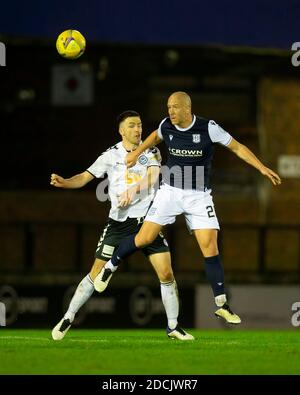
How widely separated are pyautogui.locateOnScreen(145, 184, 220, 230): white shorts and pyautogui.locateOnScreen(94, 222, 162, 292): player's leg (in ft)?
0.27

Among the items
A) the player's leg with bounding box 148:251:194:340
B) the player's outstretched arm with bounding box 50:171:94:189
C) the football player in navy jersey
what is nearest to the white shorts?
the football player in navy jersey

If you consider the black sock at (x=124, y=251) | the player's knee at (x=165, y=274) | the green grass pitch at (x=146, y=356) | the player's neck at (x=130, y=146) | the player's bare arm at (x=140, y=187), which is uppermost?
the player's neck at (x=130, y=146)

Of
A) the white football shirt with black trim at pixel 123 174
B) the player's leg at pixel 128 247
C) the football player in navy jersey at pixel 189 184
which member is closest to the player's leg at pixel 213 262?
the football player in navy jersey at pixel 189 184

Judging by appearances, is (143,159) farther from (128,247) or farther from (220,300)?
(220,300)

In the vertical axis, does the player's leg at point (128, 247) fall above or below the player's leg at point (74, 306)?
above

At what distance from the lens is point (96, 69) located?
22.0 meters

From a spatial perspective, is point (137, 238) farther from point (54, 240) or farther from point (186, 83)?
point (186, 83)

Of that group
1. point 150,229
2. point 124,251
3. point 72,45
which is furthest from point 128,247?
point 72,45

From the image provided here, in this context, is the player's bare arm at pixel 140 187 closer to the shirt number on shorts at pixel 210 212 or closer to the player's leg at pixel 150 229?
the player's leg at pixel 150 229

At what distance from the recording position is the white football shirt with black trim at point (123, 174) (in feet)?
34.4

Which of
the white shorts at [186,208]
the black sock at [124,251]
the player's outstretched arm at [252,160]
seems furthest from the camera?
the black sock at [124,251]

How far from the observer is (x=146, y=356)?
347 inches

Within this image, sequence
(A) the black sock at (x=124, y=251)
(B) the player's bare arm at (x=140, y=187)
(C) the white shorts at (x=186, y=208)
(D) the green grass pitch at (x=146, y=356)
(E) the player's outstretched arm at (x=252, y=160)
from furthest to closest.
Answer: (B) the player's bare arm at (x=140, y=187) < (A) the black sock at (x=124, y=251) < (C) the white shorts at (x=186, y=208) < (E) the player's outstretched arm at (x=252, y=160) < (D) the green grass pitch at (x=146, y=356)

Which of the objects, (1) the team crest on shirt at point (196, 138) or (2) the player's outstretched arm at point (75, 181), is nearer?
(1) the team crest on shirt at point (196, 138)
